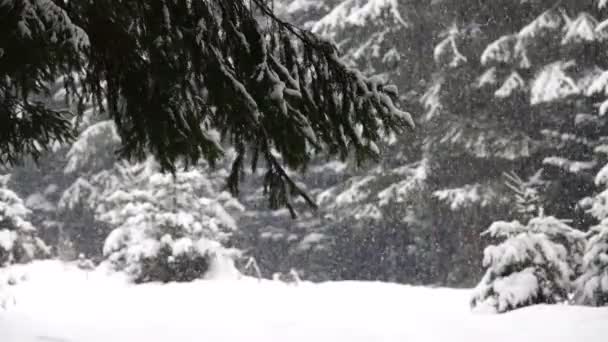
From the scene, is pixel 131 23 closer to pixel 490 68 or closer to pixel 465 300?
pixel 465 300

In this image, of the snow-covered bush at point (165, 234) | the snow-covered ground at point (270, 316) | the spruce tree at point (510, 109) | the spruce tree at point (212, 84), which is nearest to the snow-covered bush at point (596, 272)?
the snow-covered ground at point (270, 316)

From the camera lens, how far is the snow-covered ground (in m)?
5.76

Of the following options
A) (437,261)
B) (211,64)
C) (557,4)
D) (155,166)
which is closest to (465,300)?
(155,166)

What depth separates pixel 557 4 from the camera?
47.5 feet

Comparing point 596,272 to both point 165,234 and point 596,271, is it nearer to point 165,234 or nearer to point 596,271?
point 596,271

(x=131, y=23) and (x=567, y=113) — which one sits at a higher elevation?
(x=567, y=113)

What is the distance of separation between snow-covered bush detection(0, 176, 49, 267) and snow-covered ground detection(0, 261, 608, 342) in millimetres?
875

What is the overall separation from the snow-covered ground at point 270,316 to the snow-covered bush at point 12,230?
875mm

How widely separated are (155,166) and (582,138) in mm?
9879

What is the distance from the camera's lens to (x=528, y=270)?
23.0 feet

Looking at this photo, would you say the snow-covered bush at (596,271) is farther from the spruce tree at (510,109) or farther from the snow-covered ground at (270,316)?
the spruce tree at (510,109)

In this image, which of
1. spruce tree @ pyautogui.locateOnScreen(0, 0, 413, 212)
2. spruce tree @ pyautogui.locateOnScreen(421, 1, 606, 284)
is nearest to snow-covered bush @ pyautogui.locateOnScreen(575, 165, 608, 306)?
spruce tree @ pyautogui.locateOnScreen(0, 0, 413, 212)

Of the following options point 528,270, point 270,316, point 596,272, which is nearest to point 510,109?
point 528,270

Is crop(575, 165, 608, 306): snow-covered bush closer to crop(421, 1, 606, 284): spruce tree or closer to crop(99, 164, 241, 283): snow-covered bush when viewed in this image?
crop(99, 164, 241, 283): snow-covered bush
